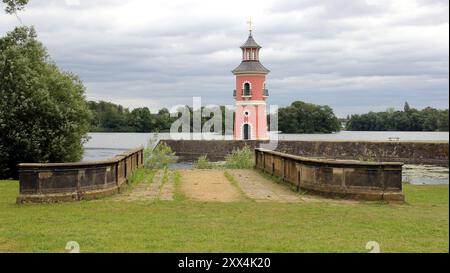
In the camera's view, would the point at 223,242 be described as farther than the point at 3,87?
No

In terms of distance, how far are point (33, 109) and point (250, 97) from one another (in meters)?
38.7

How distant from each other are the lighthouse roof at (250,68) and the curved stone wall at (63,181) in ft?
167

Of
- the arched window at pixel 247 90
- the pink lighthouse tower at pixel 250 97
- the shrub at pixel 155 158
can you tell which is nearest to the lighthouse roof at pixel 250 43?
the pink lighthouse tower at pixel 250 97

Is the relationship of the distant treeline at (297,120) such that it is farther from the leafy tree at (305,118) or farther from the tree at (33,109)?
the tree at (33,109)

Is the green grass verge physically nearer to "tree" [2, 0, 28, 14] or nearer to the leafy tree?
Answer: "tree" [2, 0, 28, 14]

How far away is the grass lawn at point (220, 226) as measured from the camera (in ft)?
24.7

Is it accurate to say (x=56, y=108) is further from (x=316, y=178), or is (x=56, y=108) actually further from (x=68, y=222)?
(x=68, y=222)

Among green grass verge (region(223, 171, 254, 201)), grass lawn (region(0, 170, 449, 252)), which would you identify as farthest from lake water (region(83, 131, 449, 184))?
grass lawn (region(0, 170, 449, 252))

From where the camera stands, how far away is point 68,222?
9453 millimetres

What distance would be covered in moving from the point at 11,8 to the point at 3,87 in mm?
7750

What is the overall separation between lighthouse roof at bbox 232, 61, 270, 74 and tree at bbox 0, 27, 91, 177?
3591cm

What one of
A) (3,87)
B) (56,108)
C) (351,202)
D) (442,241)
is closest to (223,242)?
(442,241)

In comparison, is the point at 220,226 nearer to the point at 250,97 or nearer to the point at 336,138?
the point at 250,97

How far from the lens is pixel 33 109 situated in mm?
26281
